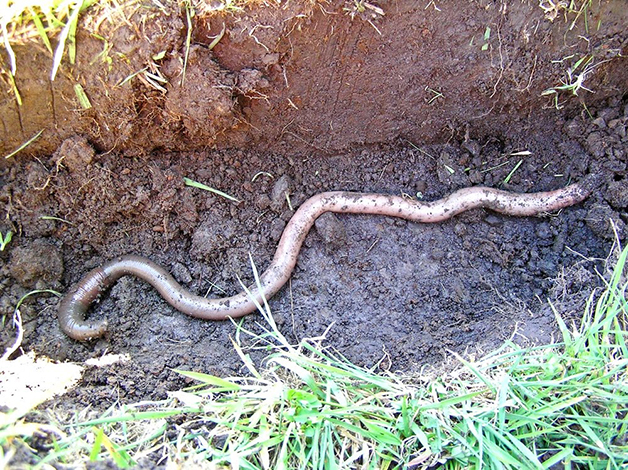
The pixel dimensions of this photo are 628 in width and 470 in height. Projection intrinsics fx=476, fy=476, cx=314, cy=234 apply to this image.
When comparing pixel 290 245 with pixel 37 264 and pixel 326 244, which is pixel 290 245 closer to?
pixel 326 244

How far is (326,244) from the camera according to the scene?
13.6 ft

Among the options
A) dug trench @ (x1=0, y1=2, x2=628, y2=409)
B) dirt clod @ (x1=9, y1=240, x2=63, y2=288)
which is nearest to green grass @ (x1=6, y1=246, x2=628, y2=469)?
dug trench @ (x1=0, y1=2, x2=628, y2=409)

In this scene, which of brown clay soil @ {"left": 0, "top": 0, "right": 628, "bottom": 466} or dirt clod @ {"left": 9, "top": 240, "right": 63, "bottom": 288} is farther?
dirt clod @ {"left": 9, "top": 240, "right": 63, "bottom": 288}

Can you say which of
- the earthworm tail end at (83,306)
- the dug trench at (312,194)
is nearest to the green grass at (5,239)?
the dug trench at (312,194)

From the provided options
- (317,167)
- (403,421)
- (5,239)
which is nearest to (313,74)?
(317,167)

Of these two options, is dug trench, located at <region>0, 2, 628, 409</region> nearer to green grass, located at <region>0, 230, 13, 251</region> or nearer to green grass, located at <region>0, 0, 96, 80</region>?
green grass, located at <region>0, 230, 13, 251</region>

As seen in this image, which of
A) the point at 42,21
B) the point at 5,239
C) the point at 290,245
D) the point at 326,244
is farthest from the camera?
the point at 326,244

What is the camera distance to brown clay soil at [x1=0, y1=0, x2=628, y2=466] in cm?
342

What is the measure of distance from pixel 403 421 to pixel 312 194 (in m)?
2.08

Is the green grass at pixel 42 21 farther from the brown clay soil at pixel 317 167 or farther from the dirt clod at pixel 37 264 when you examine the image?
the dirt clod at pixel 37 264

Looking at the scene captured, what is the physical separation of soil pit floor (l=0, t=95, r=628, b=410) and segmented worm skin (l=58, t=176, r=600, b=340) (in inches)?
3.9

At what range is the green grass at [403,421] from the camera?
8.84 ft

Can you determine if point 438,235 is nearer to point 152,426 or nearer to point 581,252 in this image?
point 581,252

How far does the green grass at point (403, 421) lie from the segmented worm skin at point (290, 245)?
98cm
